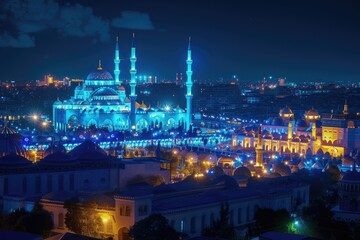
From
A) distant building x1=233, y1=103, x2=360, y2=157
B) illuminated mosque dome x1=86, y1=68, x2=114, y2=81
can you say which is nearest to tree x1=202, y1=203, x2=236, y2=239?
distant building x1=233, y1=103, x2=360, y2=157

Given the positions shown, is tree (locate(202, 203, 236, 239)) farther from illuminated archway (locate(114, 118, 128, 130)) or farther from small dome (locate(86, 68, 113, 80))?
small dome (locate(86, 68, 113, 80))

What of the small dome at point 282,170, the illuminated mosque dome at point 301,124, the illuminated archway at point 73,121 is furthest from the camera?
the illuminated archway at point 73,121

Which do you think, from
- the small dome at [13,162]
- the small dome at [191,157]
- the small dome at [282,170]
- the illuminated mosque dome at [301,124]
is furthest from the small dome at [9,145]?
the illuminated mosque dome at [301,124]

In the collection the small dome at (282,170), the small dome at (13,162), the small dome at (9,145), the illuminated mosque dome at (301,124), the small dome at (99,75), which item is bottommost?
the small dome at (282,170)

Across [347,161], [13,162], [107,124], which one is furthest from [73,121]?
[13,162]

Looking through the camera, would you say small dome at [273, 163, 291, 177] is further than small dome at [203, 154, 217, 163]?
No

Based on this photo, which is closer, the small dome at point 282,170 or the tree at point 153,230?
the tree at point 153,230

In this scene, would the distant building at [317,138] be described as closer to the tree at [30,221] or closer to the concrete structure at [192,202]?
the concrete structure at [192,202]

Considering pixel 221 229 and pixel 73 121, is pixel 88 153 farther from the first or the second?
pixel 73 121
